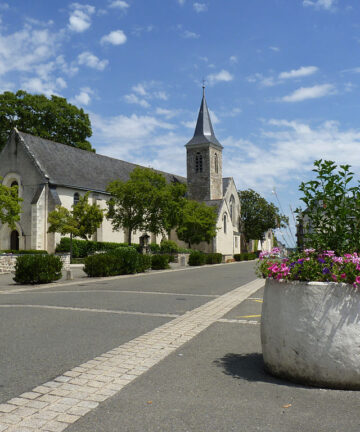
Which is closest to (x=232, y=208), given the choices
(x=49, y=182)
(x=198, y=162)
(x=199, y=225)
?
(x=198, y=162)

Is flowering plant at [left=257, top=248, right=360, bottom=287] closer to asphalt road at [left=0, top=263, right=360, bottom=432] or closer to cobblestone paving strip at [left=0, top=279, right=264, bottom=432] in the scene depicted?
asphalt road at [left=0, top=263, right=360, bottom=432]

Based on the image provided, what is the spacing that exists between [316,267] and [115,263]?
670 inches

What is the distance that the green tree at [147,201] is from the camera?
100 feet

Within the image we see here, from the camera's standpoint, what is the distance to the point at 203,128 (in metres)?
61.9

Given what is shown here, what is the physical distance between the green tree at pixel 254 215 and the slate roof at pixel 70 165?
2423 cm

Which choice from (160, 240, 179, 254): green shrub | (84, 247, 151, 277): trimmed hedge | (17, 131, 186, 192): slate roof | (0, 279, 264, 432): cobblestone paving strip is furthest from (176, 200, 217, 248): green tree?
(0, 279, 264, 432): cobblestone paving strip

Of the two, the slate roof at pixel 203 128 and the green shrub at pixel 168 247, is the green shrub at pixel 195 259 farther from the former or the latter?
the slate roof at pixel 203 128

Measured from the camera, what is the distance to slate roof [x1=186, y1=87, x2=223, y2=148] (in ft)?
202

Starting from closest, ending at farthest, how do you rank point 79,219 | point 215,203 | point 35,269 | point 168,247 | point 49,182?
point 35,269, point 79,219, point 49,182, point 168,247, point 215,203

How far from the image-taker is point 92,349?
19.1 feet

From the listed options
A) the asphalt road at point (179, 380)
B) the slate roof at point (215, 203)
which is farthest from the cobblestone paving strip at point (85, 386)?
the slate roof at point (215, 203)

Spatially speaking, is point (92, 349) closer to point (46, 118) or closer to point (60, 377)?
point (60, 377)

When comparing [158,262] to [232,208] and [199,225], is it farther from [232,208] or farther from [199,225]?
[232,208]

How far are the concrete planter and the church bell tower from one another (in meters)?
56.0
